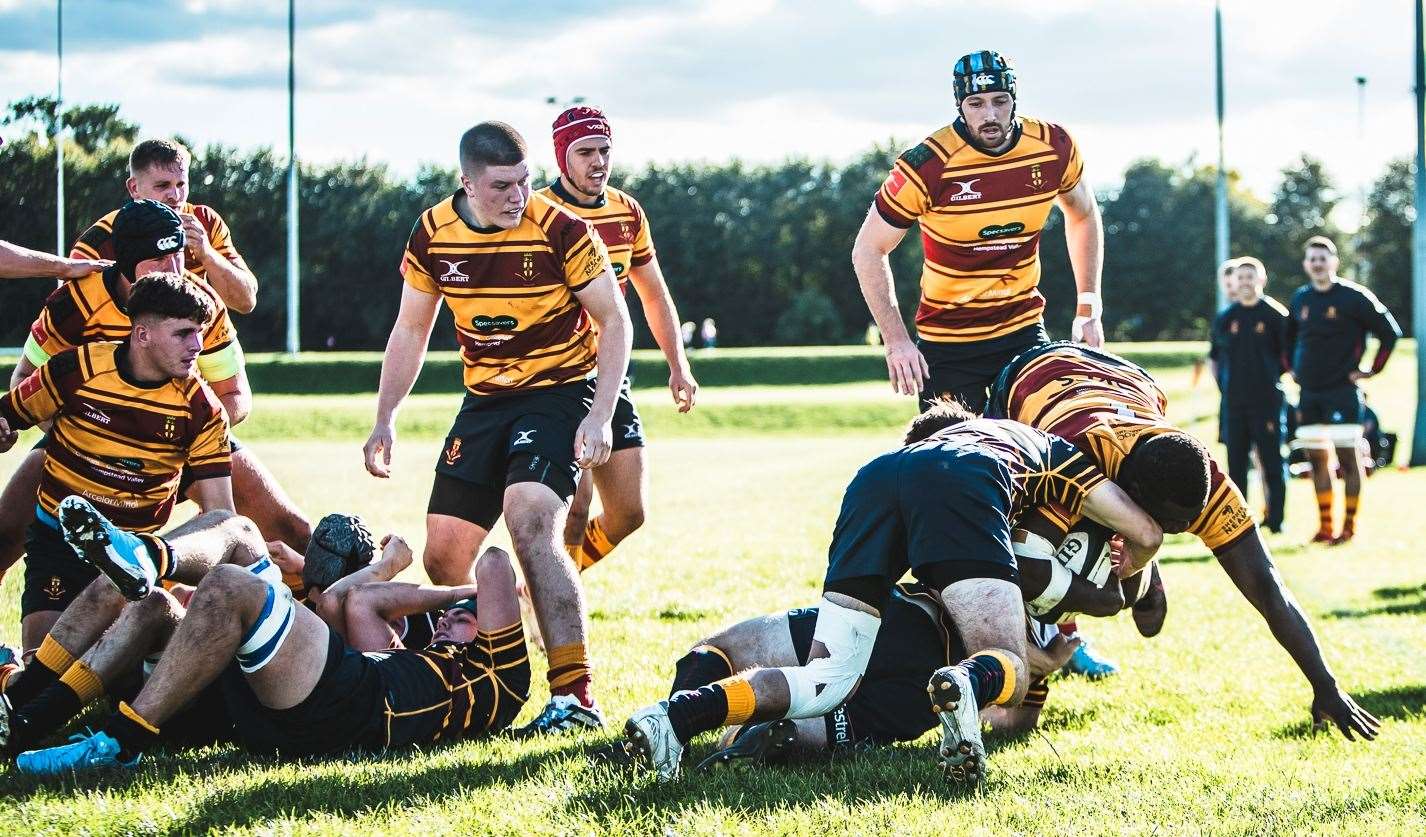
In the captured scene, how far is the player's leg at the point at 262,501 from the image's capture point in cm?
693

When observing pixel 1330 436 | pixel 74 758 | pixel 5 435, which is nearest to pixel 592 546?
pixel 5 435

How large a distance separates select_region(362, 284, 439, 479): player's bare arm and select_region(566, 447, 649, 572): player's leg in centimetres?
98

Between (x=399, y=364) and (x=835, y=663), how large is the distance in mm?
2715

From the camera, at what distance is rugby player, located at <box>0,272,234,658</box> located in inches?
220

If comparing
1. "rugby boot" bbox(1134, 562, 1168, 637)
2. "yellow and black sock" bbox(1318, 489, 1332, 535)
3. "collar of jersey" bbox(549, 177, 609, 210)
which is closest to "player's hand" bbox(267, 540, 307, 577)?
"collar of jersey" bbox(549, 177, 609, 210)

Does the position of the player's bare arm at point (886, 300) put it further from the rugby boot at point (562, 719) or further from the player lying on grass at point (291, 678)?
the player lying on grass at point (291, 678)

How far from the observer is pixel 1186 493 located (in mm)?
4711

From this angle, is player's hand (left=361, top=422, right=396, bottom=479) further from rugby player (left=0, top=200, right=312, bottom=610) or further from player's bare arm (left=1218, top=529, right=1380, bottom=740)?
player's bare arm (left=1218, top=529, right=1380, bottom=740)

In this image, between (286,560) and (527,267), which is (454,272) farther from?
(286,560)

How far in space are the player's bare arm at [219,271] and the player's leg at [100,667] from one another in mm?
2392

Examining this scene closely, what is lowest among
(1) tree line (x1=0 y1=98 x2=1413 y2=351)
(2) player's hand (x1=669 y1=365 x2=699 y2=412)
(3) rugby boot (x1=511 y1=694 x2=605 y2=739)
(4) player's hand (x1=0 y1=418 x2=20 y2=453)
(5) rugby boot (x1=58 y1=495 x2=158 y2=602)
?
(3) rugby boot (x1=511 y1=694 x2=605 y2=739)

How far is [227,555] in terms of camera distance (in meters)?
5.32

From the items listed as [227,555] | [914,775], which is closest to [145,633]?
[227,555]

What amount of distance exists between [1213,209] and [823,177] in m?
20.5
